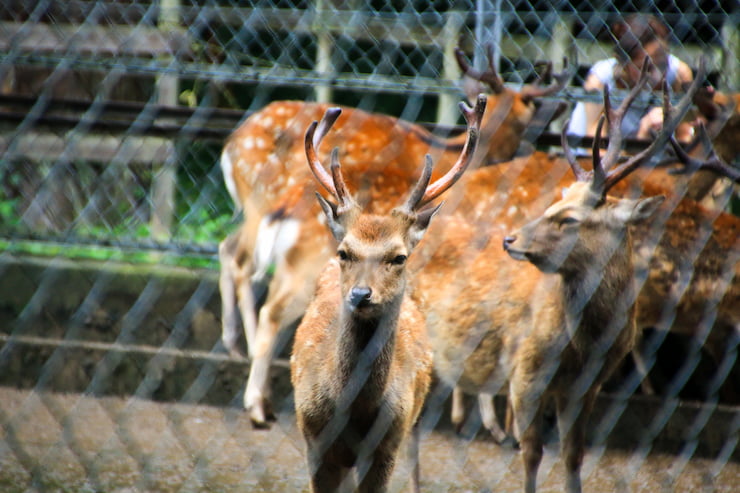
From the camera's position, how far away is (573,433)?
3.58 m

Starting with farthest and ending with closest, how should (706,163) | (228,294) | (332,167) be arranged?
(228,294) → (706,163) → (332,167)

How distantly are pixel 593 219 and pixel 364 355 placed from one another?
1.36 m

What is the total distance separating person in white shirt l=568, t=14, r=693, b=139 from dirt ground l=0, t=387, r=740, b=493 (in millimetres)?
2013

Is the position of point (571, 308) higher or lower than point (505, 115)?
higher

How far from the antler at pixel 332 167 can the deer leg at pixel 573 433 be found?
1.33m

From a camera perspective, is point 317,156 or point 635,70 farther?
point 635,70

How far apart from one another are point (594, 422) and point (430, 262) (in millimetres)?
1257

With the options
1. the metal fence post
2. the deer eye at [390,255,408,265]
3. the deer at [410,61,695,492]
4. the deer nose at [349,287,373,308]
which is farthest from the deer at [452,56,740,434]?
the deer nose at [349,287,373,308]

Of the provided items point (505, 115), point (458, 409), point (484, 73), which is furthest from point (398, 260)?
point (505, 115)

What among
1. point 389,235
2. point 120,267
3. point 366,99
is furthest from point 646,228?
point 366,99

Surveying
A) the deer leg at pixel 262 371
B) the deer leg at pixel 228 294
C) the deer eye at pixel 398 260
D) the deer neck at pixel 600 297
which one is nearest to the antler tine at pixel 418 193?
the deer eye at pixel 398 260

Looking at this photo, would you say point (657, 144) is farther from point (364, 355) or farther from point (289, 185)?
point (289, 185)

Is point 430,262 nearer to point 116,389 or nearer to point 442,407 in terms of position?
point 442,407

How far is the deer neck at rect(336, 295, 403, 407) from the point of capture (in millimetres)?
2785
